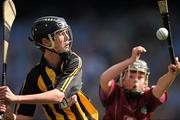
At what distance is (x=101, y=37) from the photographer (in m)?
10.1

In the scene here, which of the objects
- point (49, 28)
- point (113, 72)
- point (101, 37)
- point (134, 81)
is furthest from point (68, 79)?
point (101, 37)

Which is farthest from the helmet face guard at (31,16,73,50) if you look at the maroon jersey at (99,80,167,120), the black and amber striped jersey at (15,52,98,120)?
the maroon jersey at (99,80,167,120)

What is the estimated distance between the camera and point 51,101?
5180 millimetres

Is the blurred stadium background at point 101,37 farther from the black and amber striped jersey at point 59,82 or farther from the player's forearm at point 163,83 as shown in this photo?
the black and amber striped jersey at point 59,82

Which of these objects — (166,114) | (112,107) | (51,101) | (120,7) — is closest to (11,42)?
(120,7)

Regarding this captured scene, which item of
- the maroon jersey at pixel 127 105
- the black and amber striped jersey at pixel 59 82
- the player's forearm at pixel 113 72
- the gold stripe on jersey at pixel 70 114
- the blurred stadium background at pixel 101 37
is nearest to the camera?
the black and amber striped jersey at pixel 59 82

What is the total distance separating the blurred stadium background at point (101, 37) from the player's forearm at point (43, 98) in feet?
14.1

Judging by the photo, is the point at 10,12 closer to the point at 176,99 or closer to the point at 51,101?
the point at 51,101

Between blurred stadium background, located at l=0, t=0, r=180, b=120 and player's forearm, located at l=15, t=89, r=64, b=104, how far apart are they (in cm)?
430

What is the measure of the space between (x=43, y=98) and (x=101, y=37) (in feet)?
16.5

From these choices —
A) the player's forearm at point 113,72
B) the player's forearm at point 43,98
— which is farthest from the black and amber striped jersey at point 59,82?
the player's forearm at point 113,72

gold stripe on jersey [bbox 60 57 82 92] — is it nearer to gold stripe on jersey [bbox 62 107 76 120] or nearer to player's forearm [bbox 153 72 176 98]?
gold stripe on jersey [bbox 62 107 76 120]

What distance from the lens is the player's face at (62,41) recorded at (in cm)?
553

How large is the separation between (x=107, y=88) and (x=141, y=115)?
1.36ft
